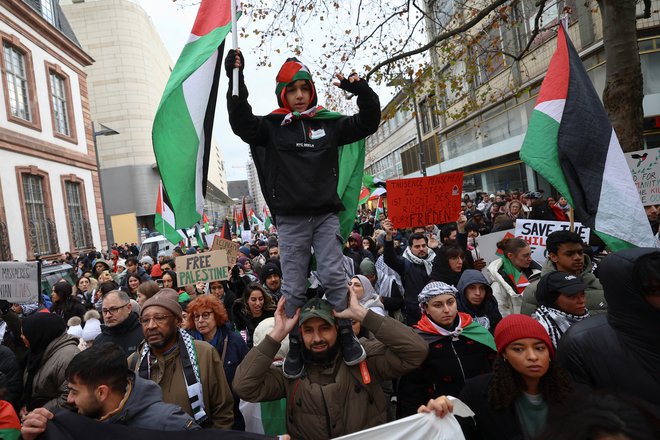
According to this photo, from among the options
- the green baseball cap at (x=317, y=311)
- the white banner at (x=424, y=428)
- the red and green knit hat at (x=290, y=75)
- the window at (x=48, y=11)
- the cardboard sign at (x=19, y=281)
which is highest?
the window at (x=48, y=11)

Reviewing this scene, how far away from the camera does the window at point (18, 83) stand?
16953 mm

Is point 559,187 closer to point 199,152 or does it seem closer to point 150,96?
point 199,152

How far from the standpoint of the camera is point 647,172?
4992 mm

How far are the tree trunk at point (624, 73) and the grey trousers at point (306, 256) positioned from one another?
4.58 m

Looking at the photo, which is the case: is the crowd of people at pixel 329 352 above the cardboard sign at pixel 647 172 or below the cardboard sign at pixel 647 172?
below

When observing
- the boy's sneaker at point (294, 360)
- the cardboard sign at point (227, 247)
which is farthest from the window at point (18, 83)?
the boy's sneaker at point (294, 360)

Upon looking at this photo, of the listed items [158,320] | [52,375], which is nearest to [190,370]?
[158,320]

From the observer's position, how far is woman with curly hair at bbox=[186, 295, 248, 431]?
11.6 feet

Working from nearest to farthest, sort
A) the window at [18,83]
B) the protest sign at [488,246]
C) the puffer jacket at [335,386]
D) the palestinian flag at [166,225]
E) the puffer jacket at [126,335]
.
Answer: the puffer jacket at [335,386], the puffer jacket at [126,335], the protest sign at [488,246], the palestinian flag at [166,225], the window at [18,83]

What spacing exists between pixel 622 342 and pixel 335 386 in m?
1.44

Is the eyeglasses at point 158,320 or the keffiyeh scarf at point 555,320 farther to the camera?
the eyeglasses at point 158,320

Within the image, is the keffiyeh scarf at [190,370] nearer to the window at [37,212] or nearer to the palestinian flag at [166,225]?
the palestinian flag at [166,225]

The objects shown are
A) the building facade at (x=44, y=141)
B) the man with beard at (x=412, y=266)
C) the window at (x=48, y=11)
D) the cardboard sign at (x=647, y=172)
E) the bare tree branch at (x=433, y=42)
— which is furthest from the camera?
the window at (x=48, y=11)

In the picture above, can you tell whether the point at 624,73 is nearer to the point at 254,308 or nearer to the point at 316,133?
the point at 316,133
